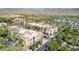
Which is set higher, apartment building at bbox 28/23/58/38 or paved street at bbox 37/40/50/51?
apartment building at bbox 28/23/58/38

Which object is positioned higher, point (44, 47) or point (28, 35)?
point (28, 35)

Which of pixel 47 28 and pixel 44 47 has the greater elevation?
pixel 47 28

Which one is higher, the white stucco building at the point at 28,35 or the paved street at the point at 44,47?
the white stucco building at the point at 28,35

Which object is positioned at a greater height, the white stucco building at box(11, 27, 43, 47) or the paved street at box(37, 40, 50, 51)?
the white stucco building at box(11, 27, 43, 47)

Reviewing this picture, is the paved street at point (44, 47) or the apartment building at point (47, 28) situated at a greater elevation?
the apartment building at point (47, 28)
